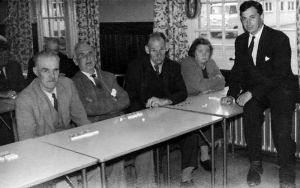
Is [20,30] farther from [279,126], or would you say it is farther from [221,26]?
[279,126]

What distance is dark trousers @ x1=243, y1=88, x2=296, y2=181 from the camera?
3.35 meters

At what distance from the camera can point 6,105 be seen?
3.88m

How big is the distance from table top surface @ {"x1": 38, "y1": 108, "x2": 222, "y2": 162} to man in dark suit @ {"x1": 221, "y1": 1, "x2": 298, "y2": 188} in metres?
0.56

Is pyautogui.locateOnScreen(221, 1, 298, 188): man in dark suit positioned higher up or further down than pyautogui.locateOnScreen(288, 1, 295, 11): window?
further down

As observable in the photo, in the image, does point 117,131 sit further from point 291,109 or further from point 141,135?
point 291,109

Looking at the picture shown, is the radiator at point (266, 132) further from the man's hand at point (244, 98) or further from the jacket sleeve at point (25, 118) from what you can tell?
the jacket sleeve at point (25, 118)

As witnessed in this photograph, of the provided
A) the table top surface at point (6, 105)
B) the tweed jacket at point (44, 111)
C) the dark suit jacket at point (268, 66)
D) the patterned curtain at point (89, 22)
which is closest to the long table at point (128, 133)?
the tweed jacket at point (44, 111)

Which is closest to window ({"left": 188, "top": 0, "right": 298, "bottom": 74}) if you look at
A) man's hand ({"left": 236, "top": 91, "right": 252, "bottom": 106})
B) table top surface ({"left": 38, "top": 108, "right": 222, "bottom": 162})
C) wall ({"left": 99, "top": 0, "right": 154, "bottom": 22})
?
wall ({"left": 99, "top": 0, "right": 154, "bottom": 22})

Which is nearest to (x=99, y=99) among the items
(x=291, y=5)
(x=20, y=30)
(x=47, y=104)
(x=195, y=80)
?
(x=47, y=104)

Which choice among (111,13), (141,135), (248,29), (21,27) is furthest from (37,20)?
(141,135)

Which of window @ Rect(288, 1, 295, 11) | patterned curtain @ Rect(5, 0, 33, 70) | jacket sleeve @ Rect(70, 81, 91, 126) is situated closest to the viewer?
jacket sleeve @ Rect(70, 81, 91, 126)

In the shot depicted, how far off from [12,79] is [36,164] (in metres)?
2.92

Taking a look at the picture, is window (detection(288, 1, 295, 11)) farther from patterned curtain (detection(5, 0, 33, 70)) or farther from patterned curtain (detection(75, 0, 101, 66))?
patterned curtain (detection(5, 0, 33, 70))

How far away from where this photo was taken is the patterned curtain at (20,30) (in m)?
8.38
